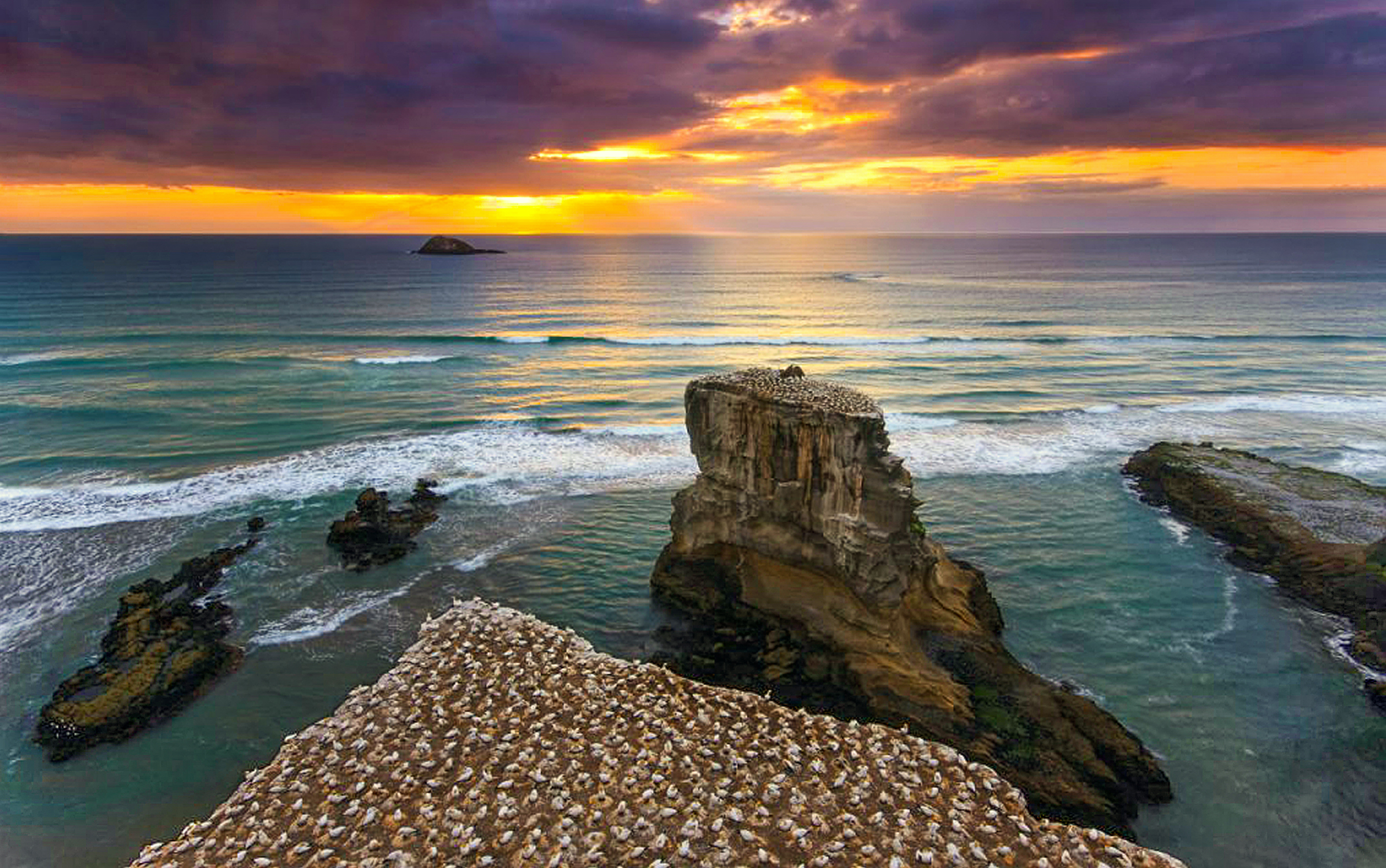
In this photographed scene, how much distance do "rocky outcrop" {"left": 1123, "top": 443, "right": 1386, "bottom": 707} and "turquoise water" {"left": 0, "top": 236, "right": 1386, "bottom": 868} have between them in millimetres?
1118

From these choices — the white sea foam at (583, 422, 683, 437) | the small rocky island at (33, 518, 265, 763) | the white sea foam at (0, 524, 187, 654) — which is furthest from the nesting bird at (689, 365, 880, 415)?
the white sea foam at (0, 524, 187, 654)

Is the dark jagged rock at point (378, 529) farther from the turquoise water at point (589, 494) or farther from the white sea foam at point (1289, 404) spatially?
the white sea foam at point (1289, 404)

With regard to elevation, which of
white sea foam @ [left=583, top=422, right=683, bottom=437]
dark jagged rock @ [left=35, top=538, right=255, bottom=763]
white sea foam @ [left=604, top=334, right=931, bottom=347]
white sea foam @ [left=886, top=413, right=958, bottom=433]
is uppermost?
white sea foam @ [left=604, top=334, right=931, bottom=347]

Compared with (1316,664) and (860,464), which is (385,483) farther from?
(1316,664)

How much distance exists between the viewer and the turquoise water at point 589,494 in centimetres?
1788

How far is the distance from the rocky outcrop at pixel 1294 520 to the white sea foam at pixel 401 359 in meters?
53.7

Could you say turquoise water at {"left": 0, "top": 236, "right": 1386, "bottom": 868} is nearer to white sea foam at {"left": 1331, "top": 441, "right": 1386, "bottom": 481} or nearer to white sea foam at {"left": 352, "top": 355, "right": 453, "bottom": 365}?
white sea foam at {"left": 1331, "top": 441, "right": 1386, "bottom": 481}

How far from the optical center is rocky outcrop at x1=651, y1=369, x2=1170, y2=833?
1728 centimetres

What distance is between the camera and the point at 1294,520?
29266 millimetres

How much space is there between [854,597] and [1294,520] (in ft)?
70.2

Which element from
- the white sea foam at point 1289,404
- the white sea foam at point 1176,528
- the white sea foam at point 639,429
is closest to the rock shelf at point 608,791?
the white sea foam at point 1176,528

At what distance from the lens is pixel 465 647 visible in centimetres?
2055

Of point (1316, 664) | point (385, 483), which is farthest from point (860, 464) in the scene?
point (385, 483)

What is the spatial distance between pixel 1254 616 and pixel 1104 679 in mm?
7531
